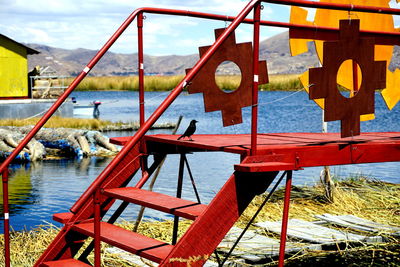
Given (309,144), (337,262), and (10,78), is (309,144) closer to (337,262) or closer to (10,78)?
(337,262)

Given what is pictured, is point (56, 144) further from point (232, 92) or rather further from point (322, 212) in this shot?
point (232, 92)

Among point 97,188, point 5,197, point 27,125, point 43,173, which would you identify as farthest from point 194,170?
point 97,188

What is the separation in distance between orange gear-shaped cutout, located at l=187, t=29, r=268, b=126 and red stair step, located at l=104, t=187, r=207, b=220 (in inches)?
38.1

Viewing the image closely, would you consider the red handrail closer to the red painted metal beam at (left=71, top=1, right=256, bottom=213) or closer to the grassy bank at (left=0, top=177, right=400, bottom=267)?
the red painted metal beam at (left=71, top=1, right=256, bottom=213)

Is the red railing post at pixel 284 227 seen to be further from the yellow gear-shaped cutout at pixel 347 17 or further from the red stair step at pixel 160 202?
the yellow gear-shaped cutout at pixel 347 17

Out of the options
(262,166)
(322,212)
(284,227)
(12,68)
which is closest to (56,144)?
(12,68)

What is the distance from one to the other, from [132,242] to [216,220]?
0.66 meters

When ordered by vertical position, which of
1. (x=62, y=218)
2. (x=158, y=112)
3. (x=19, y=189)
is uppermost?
(x=158, y=112)

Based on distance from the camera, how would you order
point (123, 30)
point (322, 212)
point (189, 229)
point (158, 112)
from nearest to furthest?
point (158, 112), point (189, 229), point (123, 30), point (322, 212)

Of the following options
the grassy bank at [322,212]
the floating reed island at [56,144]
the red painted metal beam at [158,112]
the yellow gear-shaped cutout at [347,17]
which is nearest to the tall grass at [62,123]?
the floating reed island at [56,144]

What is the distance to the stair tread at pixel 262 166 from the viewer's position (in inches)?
174

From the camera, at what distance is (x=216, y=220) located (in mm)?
4527

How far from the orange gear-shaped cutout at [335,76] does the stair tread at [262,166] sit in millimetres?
625

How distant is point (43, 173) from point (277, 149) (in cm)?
1395
